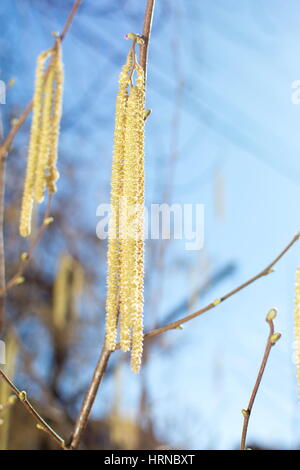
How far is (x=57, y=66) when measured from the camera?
0.37 meters

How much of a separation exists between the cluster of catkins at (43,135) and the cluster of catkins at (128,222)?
7cm

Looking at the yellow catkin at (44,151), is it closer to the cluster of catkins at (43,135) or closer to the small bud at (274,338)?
the cluster of catkins at (43,135)

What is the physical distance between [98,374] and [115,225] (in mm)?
104

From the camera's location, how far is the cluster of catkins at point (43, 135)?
360 mm

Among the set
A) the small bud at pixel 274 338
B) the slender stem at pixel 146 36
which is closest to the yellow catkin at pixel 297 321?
the small bud at pixel 274 338

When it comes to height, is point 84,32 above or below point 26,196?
above

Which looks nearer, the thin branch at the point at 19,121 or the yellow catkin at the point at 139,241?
the yellow catkin at the point at 139,241

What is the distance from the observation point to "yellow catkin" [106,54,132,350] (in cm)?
29

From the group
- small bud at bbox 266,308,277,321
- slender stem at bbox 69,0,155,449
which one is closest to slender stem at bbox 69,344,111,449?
slender stem at bbox 69,0,155,449

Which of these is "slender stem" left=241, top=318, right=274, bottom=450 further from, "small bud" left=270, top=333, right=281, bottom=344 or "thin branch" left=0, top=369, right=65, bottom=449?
"thin branch" left=0, top=369, right=65, bottom=449
